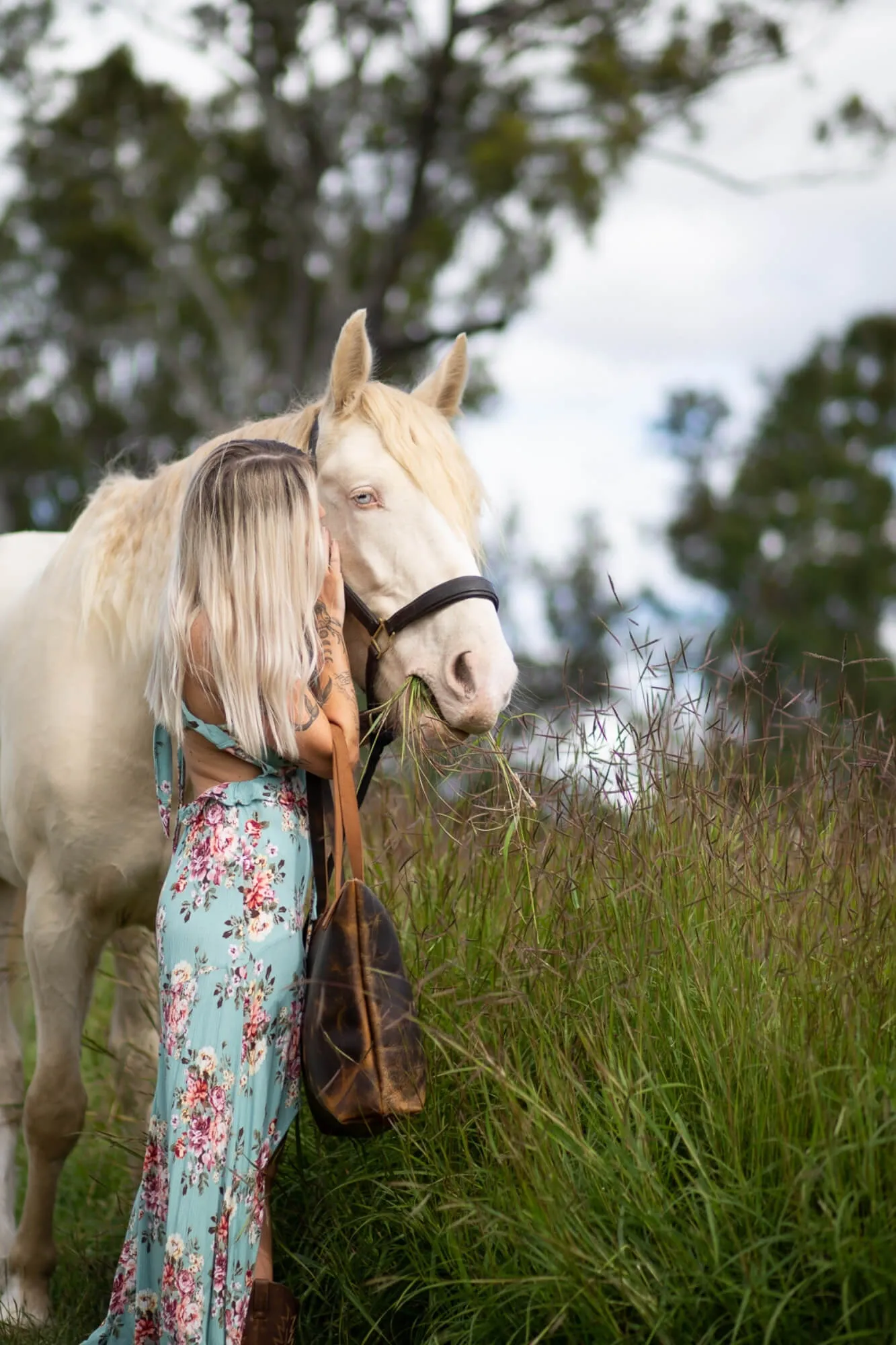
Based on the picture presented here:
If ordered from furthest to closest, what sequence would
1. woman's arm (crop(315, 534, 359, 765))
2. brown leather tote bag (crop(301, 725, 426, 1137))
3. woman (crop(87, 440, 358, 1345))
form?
woman's arm (crop(315, 534, 359, 765)) → woman (crop(87, 440, 358, 1345)) → brown leather tote bag (crop(301, 725, 426, 1137))

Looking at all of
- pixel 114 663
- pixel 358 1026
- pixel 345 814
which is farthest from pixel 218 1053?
pixel 114 663

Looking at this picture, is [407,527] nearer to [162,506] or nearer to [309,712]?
[309,712]

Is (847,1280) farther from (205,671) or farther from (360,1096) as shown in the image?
(205,671)

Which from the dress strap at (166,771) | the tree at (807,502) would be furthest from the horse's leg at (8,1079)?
the tree at (807,502)

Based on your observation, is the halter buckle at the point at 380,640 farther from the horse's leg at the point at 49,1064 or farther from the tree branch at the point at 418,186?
the tree branch at the point at 418,186

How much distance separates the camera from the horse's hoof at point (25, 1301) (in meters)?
3.40

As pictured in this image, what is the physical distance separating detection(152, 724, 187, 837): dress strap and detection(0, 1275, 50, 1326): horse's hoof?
54.1 inches

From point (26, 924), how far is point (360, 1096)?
1.39 m

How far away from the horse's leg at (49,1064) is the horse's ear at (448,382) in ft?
5.18

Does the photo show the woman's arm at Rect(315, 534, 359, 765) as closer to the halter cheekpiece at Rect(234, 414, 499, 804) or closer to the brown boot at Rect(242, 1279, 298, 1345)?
the halter cheekpiece at Rect(234, 414, 499, 804)

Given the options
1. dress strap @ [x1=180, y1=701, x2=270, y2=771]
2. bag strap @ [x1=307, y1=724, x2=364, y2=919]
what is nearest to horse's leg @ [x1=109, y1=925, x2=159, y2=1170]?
dress strap @ [x1=180, y1=701, x2=270, y2=771]

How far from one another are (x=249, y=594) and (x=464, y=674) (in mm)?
475

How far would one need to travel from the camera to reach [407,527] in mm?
2977

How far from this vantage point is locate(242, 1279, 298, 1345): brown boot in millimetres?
2602
